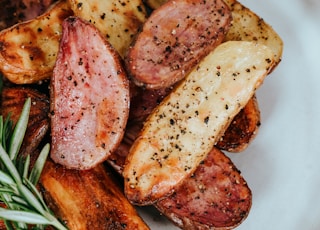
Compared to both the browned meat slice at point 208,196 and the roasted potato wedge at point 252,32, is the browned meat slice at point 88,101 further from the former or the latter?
the roasted potato wedge at point 252,32

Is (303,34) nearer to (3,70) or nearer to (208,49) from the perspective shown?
(208,49)

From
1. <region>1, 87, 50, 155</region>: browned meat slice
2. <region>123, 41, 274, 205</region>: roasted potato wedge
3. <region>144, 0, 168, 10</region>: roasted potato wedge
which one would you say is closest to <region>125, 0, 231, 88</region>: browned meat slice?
<region>123, 41, 274, 205</region>: roasted potato wedge

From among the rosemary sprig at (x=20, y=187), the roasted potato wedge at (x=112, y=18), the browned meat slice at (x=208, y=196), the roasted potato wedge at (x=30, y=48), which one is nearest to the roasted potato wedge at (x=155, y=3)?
the roasted potato wedge at (x=112, y=18)

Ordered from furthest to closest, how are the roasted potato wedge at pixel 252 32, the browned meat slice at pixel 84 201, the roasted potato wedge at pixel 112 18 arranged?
the roasted potato wedge at pixel 252 32 → the roasted potato wedge at pixel 112 18 → the browned meat slice at pixel 84 201

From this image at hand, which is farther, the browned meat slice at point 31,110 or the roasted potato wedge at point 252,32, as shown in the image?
the roasted potato wedge at point 252,32

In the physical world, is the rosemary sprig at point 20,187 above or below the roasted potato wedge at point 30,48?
below

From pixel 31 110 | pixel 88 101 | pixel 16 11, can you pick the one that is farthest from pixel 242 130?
pixel 16 11
